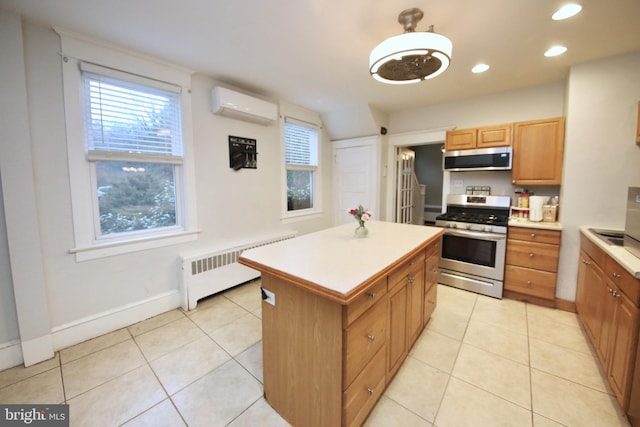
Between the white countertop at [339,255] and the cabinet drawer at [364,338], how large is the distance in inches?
8.8

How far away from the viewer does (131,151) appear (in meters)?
2.33

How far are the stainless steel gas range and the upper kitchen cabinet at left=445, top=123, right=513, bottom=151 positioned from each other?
0.69m

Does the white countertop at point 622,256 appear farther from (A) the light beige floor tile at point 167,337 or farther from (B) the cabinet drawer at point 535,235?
(A) the light beige floor tile at point 167,337

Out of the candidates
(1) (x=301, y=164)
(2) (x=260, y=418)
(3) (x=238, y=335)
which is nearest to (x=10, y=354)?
(3) (x=238, y=335)

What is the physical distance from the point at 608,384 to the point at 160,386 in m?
3.00

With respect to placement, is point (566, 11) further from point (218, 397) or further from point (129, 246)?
point (129, 246)

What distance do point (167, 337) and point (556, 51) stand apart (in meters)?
4.28

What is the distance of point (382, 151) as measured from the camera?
13.6 ft

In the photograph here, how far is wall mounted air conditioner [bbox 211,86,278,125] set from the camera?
273 cm

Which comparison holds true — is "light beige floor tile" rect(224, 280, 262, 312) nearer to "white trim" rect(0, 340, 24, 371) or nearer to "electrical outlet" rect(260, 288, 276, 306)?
"electrical outlet" rect(260, 288, 276, 306)

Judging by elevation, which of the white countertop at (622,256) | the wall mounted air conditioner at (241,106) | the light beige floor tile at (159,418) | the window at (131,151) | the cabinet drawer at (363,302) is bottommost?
the light beige floor tile at (159,418)

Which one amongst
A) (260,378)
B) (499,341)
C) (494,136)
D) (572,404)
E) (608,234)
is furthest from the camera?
(494,136)

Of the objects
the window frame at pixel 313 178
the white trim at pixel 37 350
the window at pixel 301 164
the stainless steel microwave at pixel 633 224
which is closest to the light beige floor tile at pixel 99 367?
the white trim at pixel 37 350

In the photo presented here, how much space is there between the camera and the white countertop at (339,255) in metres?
1.19
